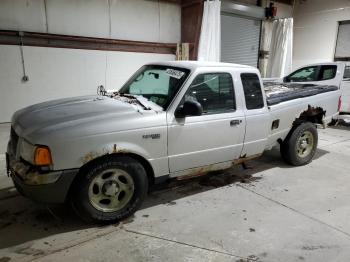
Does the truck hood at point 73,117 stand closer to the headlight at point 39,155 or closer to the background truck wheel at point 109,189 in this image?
the headlight at point 39,155

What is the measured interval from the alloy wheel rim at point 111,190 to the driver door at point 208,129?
57cm

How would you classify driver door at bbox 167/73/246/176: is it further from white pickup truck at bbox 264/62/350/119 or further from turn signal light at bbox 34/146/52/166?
white pickup truck at bbox 264/62/350/119

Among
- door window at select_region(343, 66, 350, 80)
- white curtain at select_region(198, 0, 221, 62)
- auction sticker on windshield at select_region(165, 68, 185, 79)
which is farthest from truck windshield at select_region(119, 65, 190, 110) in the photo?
door window at select_region(343, 66, 350, 80)

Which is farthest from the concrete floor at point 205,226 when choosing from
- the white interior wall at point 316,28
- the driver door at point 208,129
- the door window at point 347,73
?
the white interior wall at point 316,28

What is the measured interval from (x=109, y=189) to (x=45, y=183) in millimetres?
625

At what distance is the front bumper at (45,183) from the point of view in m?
2.69

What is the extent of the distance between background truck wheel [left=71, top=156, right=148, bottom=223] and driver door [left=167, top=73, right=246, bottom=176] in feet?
1.56

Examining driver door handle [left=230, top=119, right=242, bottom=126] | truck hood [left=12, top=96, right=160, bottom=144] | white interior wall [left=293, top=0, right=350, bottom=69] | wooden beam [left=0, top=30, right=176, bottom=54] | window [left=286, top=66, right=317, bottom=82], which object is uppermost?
white interior wall [left=293, top=0, right=350, bottom=69]

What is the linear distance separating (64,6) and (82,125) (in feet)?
18.3

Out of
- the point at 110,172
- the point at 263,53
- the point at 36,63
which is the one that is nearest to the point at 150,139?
the point at 110,172

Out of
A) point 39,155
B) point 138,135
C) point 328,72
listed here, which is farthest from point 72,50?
point 328,72

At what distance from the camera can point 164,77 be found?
12.1ft

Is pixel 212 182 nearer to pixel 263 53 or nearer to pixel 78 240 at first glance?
pixel 78 240

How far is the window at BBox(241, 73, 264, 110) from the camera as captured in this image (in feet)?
12.9
